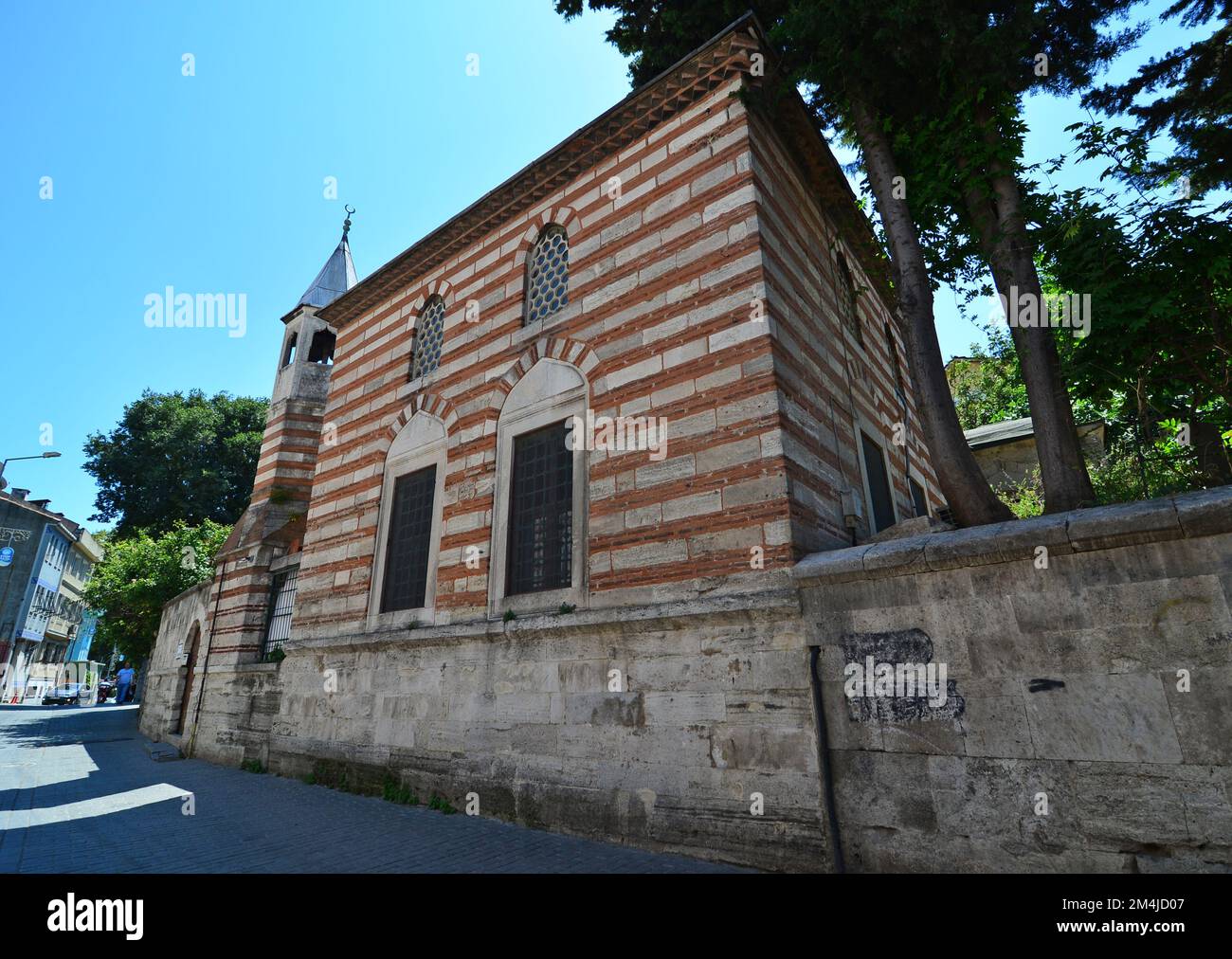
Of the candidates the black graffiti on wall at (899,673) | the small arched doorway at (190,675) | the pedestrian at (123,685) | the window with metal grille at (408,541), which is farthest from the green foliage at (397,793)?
the pedestrian at (123,685)

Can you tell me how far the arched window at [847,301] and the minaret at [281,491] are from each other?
1127 cm

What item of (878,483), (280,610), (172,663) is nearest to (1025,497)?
(878,483)

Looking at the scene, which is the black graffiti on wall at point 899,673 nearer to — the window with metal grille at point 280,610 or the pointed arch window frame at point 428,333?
the pointed arch window frame at point 428,333

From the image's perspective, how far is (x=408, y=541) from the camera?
9477mm

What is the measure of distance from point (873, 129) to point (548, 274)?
15.1 ft

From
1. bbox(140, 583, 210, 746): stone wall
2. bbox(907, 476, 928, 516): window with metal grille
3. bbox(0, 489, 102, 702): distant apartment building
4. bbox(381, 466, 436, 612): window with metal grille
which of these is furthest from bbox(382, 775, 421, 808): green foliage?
bbox(0, 489, 102, 702): distant apartment building

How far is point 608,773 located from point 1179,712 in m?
4.46

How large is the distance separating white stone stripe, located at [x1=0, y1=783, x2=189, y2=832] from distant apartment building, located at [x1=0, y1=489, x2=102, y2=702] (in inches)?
1261

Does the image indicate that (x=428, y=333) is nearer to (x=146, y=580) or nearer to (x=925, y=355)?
(x=925, y=355)

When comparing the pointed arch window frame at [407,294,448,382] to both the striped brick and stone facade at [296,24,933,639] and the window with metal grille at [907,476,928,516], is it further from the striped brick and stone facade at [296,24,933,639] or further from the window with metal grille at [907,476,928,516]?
the window with metal grille at [907,476,928,516]

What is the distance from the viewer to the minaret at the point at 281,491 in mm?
12664

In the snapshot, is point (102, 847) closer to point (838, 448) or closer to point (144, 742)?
point (838, 448)

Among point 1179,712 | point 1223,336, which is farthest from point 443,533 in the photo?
point 1223,336
